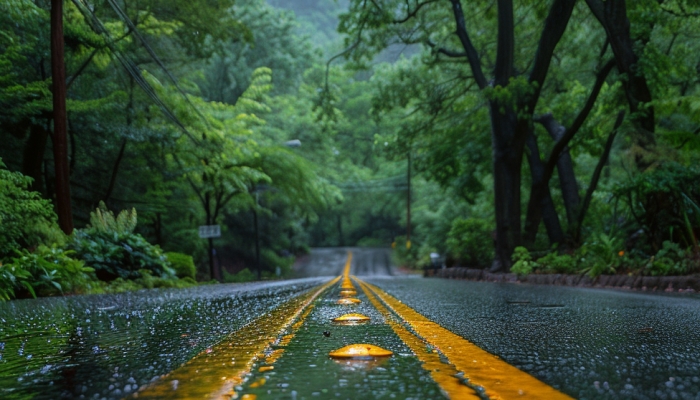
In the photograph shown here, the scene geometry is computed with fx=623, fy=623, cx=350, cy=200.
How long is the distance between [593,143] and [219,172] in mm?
13106

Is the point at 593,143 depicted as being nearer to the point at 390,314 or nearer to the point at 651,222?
the point at 651,222

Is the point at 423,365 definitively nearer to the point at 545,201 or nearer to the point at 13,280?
the point at 13,280

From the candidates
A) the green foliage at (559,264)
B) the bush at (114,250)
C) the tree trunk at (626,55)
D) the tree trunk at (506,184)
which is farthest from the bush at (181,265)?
the tree trunk at (626,55)

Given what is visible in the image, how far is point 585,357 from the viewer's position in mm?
3029

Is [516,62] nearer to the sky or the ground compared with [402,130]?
nearer to the sky

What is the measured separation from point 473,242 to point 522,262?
6.26m

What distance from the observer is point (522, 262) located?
48.7 feet

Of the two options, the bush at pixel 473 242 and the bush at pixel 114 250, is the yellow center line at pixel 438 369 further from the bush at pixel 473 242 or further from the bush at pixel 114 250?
the bush at pixel 473 242

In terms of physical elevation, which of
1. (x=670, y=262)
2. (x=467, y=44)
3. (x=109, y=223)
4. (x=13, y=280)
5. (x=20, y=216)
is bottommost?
(x=13, y=280)

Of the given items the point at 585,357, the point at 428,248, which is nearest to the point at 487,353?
the point at 585,357

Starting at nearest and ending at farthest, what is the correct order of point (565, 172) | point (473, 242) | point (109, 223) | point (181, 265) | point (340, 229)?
point (109, 223)
point (565, 172)
point (181, 265)
point (473, 242)
point (340, 229)

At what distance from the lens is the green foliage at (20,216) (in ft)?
31.9

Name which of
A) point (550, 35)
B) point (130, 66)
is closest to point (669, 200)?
point (550, 35)

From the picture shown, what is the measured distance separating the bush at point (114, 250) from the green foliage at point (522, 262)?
811cm
